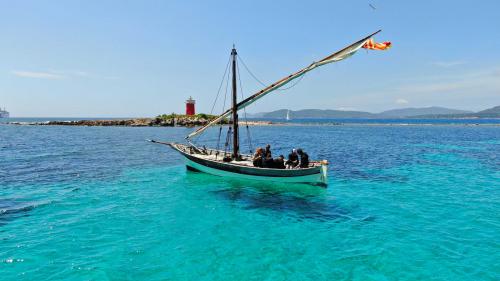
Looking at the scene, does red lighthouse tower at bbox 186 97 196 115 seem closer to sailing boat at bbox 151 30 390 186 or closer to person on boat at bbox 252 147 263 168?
sailing boat at bbox 151 30 390 186

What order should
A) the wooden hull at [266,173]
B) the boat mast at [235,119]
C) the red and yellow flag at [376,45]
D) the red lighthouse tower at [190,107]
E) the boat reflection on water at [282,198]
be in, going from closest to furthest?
the boat reflection on water at [282,198], the red and yellow flag at [376,45], the wooden hull at [266,173], the boat mast at [235,119], the red lighthouse tower at [190,107]

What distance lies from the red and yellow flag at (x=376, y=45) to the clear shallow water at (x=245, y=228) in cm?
1030

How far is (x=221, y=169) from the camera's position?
27.7 metres

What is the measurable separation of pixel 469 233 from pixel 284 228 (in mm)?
8843

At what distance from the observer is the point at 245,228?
16094 millimetres

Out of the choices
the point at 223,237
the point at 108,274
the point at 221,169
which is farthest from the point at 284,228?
the point at 221,169

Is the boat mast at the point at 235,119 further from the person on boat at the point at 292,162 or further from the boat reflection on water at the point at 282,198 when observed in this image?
the person on boat at the point at 292,162

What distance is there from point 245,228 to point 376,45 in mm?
15183

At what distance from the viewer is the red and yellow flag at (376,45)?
20938 mm

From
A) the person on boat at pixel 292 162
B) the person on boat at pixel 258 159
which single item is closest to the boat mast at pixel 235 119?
the person on boat at pixel 258 159

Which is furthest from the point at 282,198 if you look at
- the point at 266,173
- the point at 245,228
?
the point at 245,228

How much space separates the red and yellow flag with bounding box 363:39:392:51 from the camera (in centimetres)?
2094

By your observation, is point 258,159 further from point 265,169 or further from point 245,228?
point 245,228

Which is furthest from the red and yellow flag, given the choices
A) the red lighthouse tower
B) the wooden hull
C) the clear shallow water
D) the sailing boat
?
the red lighthouse tower
